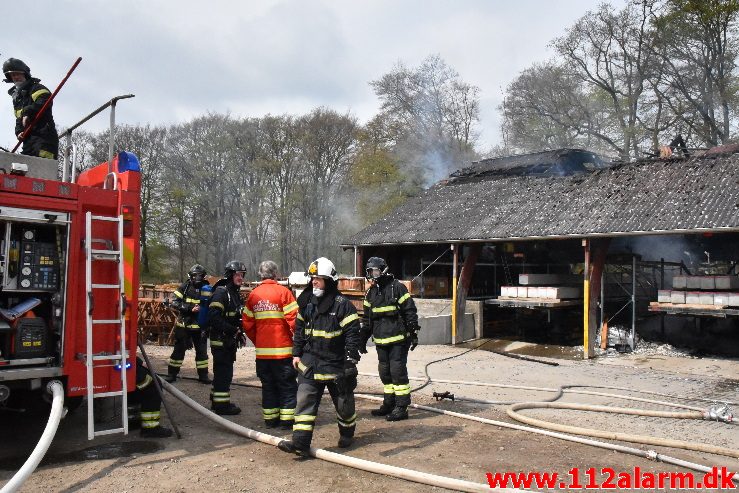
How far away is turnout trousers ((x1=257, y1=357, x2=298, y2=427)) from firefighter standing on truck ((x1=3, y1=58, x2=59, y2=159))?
2977 mm

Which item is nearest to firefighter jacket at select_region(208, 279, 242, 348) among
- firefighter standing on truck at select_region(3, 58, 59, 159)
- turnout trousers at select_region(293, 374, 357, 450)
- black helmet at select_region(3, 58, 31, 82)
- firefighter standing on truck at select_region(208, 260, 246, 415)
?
firefighter standing on truck at select_region(208, 260, 246, 415)

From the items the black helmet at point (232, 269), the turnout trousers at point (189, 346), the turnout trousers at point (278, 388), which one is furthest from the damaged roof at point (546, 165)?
the turnout trousers at point (278, 388)

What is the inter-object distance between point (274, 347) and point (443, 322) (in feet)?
32.8

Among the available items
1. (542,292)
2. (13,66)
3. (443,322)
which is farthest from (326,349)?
(443,322)

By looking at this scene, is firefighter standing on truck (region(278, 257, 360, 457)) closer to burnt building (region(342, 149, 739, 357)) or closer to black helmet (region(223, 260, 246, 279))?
black helmet (region(223, 260, 246, 279))

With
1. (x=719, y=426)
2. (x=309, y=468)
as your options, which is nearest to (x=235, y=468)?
(x=309, y=468)

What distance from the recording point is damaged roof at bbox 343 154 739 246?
39.2ft

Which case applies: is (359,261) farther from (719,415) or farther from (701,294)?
(719,415)

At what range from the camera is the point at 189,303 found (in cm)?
818

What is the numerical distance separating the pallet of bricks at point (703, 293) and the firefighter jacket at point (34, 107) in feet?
37.6

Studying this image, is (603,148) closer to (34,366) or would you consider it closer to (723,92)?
(723,92)

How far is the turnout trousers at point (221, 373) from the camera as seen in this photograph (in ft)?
20.2

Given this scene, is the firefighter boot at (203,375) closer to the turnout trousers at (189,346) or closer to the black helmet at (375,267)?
the turnout trousers at (189,346)

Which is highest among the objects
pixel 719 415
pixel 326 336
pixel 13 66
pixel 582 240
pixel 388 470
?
pixel 13 66
